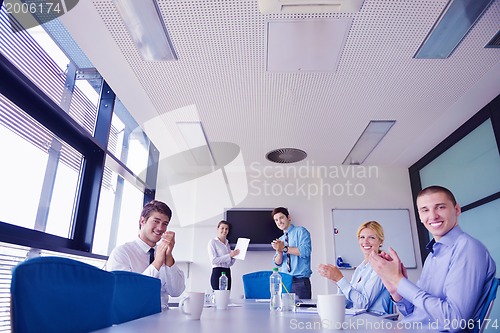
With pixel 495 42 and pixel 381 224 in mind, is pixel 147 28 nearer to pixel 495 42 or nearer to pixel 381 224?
pixel 495 42

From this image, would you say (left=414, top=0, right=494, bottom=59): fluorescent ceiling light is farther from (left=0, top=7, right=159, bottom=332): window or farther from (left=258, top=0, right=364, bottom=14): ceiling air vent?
(left=0, top=7, right=159, bottom=332): window

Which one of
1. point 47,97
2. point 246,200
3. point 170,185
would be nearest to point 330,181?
point 246,200

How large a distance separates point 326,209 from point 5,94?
15.1 ft

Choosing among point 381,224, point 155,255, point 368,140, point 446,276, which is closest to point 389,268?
point 446,276

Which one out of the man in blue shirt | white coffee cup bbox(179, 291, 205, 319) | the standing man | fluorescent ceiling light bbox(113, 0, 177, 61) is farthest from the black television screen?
white coffee cup bbox(179, 291, 205, 319)

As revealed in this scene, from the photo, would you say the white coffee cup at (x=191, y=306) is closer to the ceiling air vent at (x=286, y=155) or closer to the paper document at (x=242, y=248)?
the paper document at (x=242, y=248)

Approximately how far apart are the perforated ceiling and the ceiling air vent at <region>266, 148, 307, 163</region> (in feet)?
0.97

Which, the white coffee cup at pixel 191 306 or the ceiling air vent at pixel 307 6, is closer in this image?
the white coffee cup at pixel 191 306

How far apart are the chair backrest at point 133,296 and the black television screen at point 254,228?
3.68 metres

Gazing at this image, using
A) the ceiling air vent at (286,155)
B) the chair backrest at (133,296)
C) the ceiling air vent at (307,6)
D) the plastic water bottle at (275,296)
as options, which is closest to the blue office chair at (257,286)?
the plastic water bottle at (275,296)

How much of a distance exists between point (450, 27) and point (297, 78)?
49.4 inches

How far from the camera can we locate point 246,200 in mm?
5555

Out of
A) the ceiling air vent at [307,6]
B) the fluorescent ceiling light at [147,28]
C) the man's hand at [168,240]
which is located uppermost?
the fluorescent ceiling light at [147,28]

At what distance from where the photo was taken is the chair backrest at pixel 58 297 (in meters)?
0.81
